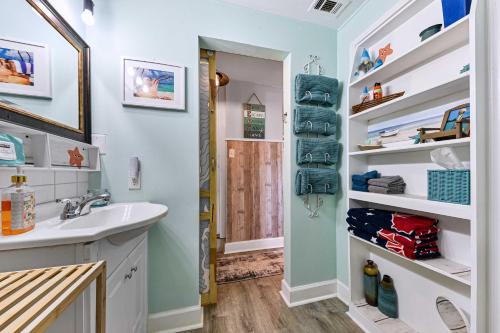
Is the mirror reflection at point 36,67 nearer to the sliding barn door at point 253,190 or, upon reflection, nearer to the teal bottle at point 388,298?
the sliding barn door at point 253,190

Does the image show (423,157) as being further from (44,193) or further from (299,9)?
(44,193)

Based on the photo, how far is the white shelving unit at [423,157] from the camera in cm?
80

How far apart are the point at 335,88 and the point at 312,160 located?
66 cm

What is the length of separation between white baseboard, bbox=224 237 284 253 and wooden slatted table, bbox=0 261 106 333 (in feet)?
6.90

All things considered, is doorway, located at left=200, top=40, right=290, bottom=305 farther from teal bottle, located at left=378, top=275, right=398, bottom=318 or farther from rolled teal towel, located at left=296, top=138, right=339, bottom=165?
rolled teal towel, located at left=296, top=138, right=339, bottom=165

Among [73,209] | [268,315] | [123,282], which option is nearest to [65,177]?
[73,209]

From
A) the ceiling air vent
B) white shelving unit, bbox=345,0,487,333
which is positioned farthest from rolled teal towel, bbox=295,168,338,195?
the ceiling air vent

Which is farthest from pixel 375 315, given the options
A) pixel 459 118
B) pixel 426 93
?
pixel 426 93

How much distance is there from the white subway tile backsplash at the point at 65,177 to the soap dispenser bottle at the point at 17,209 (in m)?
0.30

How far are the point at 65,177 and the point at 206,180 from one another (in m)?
0.84

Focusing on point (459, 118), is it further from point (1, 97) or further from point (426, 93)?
point (1, 97)

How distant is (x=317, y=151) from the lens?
5.31ft

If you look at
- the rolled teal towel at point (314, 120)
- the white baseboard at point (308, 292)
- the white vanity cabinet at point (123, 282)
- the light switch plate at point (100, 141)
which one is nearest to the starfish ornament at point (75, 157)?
the light switch plate at point (100, 141)

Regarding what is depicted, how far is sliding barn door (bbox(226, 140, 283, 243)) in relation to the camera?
2674mm
